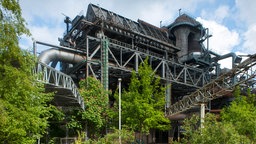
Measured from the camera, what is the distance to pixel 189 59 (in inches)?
1663

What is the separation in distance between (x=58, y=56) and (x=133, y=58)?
11.8 m

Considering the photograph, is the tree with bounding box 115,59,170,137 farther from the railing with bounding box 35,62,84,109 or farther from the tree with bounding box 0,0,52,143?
the tree with bounding box 0,0,52,143

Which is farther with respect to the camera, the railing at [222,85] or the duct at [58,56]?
the duct at [58,56]

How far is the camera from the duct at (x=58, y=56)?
85.0 ft

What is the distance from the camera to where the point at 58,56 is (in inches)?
1074

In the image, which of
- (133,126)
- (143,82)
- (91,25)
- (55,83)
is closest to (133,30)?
(91,25)

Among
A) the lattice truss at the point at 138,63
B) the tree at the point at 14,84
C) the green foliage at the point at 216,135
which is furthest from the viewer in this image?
the lattice truss at the point at 138,63

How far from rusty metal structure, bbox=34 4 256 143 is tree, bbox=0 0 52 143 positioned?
4008 mm

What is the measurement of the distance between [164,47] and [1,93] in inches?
1256

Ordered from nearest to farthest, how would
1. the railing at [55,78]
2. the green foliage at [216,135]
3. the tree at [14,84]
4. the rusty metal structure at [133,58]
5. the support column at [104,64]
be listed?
the tree at [14,84]
the green foliage at [216,135]
the railing at [55,78]
the rusty metal structure at [133,58]
the support column at [104,64]

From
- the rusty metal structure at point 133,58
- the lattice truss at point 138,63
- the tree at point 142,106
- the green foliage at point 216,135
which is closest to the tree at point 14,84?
the rusty metal structure at point 133,58

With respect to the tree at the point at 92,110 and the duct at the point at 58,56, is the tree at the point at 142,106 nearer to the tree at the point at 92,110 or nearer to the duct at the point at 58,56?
the tree at the point at 92,110

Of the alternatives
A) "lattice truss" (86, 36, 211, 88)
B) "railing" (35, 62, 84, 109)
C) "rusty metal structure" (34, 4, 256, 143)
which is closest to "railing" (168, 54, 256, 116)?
"rusty metal structure" (34, 4, 256, 143)

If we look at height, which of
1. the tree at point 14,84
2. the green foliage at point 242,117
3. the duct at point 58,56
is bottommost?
the green foliage at point 242,117
